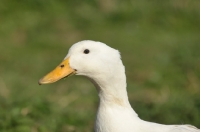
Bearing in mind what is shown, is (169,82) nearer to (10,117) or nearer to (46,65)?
(46,65)

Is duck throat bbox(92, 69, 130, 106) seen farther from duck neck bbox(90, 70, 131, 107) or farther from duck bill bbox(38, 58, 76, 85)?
duck bill bbox(38, 58, 76, 85)

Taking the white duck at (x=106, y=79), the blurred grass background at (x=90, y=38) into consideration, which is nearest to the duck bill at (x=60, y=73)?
the white duck at (x=106, y=79)

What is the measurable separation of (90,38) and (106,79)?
579cm

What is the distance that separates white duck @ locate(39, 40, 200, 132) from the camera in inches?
172

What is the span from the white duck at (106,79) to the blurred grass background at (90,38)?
3.97ft

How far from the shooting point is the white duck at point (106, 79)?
172 inches

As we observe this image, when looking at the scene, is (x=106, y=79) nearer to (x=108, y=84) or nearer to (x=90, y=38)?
(x=108, y=84)

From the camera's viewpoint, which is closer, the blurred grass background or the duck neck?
the duck neck

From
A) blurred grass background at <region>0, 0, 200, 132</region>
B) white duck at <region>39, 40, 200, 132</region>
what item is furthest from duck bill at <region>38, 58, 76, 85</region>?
blurred grass background at <region>0, 0, 200, 132</region>

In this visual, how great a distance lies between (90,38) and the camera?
10164 mm

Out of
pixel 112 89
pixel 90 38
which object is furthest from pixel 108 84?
pixel 90 38

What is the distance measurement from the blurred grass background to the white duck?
1.21 metres

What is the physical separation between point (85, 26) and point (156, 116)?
451 cm

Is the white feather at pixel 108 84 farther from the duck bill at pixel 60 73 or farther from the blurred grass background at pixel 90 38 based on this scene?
the blurred grass background at pixel 90 38
